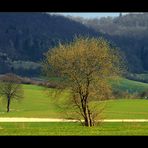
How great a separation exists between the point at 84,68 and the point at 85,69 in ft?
0.38

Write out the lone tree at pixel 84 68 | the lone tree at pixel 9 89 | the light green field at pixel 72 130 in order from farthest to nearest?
1. the lone tree at pixel 9 89
2. the lone tree at pixel 84 68
3. the light green field at pixel 72 130

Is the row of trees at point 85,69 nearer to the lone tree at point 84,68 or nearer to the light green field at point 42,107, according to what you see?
the lone tree at point 84,68

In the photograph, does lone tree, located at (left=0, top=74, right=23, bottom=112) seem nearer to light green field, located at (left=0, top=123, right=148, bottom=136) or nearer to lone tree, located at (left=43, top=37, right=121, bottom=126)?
lone tree, located at (left=43, top=37, right=121, bottom=126)

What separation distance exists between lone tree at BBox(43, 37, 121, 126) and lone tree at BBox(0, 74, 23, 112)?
154 ft

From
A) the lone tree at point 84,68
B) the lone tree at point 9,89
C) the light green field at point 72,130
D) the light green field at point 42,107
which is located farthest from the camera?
the lone tree at point 9,89

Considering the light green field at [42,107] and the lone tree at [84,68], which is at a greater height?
the lone tree at [84,68]

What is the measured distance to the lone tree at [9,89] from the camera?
260ft

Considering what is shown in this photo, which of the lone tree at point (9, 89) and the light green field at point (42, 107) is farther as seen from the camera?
the lone tree at point (9, 89)

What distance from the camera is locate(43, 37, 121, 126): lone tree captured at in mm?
31969

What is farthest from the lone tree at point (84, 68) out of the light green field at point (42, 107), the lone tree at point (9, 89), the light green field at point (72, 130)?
the lone tree at point (9, 89)

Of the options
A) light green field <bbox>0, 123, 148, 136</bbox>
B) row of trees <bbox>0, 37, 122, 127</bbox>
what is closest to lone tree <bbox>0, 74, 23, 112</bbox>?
row of trees <bbox>0, 37, 122, 127</bbox>

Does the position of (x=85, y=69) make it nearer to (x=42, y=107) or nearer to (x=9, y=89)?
(x=42, y=107)
